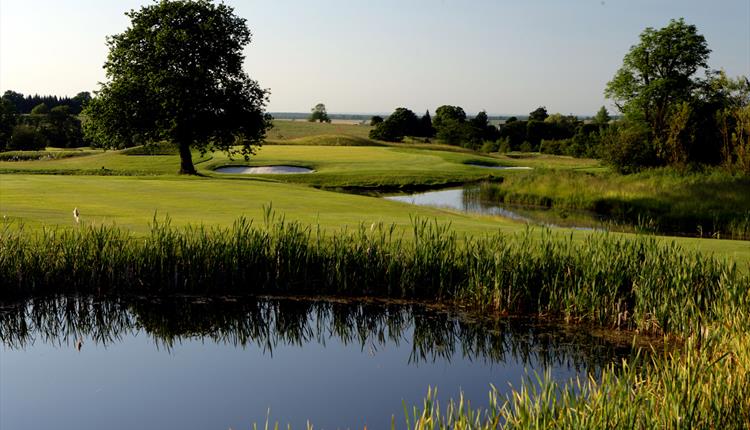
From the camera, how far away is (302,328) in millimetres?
11258

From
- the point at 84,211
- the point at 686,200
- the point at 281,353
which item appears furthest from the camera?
the point at 686,200

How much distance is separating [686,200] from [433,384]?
80.9ft

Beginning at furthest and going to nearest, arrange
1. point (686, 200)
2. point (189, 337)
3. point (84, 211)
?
point (686, 200)
point (84, 211)
point (189, 337)

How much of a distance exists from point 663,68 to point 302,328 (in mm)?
52771

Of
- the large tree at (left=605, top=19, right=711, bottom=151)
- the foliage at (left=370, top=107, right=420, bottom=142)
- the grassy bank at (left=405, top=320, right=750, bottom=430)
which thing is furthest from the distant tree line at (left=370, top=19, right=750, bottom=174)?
the grassy bank at (left=405, top=320, right=750, bottom=430)

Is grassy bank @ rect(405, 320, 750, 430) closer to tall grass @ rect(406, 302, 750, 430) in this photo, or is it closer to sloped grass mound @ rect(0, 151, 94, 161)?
tall grass @ rect(406, 302, 750, 430)

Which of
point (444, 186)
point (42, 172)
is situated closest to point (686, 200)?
point (444, 186)

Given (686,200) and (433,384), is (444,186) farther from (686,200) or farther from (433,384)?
(433,384)

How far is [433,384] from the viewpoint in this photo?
28.6 feet

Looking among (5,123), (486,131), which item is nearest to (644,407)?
(5,123)

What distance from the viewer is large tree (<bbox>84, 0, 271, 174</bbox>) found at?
120 feet

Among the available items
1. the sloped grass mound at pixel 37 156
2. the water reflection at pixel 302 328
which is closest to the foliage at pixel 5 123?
the sloped grass mound at pixel 37 156

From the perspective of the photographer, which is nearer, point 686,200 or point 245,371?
point 245,371

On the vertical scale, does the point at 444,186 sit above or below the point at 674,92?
below
